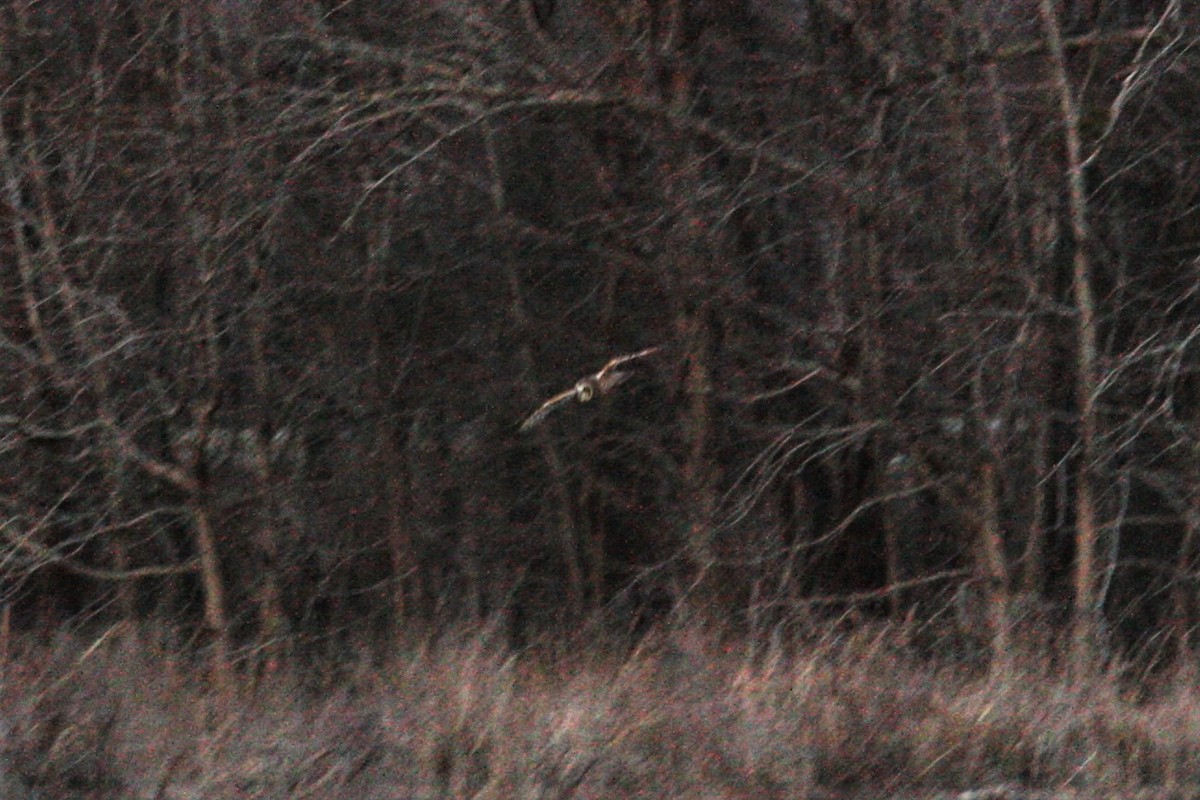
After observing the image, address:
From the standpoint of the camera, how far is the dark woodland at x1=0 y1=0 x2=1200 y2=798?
9156mm

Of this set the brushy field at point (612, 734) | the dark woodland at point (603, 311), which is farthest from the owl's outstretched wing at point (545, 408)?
the brushy field at point (612, 734)

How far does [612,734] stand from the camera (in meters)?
5.25

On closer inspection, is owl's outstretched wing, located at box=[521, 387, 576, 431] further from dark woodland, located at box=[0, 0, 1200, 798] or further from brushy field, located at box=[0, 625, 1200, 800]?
brushy field, located at box=[0, 625, 1200, 800]

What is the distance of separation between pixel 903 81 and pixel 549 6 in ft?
7.43

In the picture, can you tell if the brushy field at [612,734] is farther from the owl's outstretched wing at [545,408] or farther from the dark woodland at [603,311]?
the owl's outstretched wing at [545,408]

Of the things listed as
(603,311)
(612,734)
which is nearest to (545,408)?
(603,311)

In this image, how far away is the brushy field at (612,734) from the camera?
5.00 metres

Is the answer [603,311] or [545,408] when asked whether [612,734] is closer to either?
[545,408]

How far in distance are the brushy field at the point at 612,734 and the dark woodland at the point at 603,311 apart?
4.03 ft

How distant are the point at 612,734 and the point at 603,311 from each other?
21.2 feet

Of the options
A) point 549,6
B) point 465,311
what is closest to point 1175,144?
point 549,6

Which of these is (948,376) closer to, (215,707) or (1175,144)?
(1175,144)

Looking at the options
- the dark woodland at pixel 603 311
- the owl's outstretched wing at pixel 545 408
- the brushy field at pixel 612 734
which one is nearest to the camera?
the brushy field at pixel 612 734

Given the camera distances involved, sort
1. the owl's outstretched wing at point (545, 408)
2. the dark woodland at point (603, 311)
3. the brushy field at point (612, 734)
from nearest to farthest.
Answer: the brushy field at point (612, 734) < the owl's outstretched wing at point (545, 408) < the dark woodland at point (603, 311)
